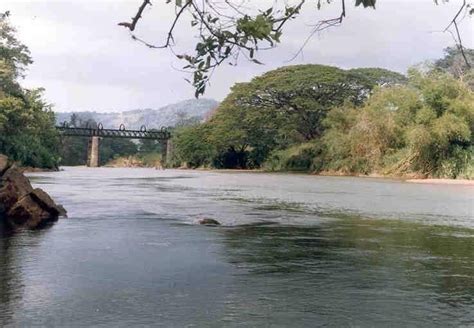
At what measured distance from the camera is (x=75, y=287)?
765 cm

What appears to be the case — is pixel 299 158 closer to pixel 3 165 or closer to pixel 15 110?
pixel 15 110

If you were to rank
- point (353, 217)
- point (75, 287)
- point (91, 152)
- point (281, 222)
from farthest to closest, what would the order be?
1. point (91, 152)
2. point (353, 217)
3. point (281, 222)
4. point (75, 287)

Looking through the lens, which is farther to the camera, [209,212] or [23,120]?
[23,120]

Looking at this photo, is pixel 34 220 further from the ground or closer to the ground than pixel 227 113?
closer to the ground

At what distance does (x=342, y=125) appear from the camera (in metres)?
56.7

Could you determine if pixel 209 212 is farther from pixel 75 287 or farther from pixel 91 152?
pixel 91 152

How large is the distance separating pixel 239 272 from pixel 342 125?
49.0 meters

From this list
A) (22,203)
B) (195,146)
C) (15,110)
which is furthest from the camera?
(195,146)

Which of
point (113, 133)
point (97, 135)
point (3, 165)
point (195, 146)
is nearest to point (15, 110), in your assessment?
point (3, 165)

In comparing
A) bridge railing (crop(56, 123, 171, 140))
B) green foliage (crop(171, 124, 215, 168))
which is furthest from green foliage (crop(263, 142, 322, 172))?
bridge railing (crop(56, 123, 171, 140))

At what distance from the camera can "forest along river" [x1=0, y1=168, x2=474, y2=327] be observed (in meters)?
6.48

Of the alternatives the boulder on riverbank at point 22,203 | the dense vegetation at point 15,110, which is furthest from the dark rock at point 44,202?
the dense vegetation at point 15,110

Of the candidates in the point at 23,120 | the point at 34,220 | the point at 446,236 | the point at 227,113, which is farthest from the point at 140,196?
the point at 227,113

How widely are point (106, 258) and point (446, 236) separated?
7235 mm
